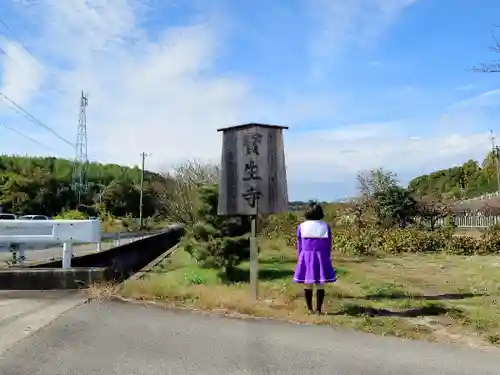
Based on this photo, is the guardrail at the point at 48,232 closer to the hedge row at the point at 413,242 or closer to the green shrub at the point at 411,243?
the hedge row at the point at 413,242

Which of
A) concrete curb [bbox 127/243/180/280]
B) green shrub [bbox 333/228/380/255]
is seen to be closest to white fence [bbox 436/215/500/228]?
green shrub [bbox 333/228/380/255]

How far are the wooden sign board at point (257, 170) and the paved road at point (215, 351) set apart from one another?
2.00 meters

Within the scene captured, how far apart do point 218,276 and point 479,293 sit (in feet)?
16.6

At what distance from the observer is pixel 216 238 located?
10.8 m

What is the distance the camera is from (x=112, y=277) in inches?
306

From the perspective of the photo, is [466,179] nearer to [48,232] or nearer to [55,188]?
[55,188]

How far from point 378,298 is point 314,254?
6.80 feet

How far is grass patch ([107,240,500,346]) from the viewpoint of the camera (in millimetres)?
5996

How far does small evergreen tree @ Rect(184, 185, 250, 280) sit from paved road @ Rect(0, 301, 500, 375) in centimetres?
479

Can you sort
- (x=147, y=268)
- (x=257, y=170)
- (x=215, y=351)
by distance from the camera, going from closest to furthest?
1. (x=215, y=351)
2. (x=257, y=170)
3. (x=147, y=268)

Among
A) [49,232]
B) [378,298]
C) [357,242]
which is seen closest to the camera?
[49,232]

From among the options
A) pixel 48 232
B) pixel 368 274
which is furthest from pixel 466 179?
pixel 48 232

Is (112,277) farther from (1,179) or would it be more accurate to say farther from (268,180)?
(1,179)

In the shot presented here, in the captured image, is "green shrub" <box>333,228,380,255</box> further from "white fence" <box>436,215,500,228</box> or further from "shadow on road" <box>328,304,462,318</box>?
"white fence" <box>436,215,500,228</box>
